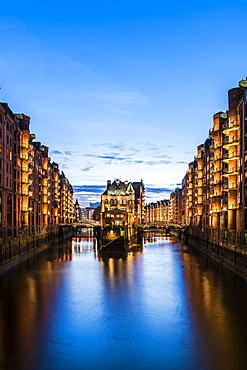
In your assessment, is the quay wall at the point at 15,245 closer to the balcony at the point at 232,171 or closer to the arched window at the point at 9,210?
the arched window at the point at 9,210

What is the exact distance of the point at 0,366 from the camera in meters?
18.5

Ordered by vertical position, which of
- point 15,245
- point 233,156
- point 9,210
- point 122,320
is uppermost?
point 233,156

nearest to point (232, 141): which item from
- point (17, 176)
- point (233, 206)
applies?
point (233, 206)

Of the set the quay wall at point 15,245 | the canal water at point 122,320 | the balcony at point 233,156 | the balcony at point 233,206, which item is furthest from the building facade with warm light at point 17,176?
the balcony at point 233,156

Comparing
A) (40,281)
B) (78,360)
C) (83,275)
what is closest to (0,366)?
(78,360)

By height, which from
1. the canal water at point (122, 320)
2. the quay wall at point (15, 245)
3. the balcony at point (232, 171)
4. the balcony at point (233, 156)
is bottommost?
the canal water at point (122, 320)

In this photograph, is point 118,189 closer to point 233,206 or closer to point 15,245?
point 233,206

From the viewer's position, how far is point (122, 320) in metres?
26.8

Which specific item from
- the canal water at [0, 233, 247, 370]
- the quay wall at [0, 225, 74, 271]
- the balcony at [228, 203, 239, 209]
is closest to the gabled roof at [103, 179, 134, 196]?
the quay wall at [0, 225, 74, 271]

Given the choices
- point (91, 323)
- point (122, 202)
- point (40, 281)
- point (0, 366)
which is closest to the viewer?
point (0, 366)

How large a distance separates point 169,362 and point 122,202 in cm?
16596

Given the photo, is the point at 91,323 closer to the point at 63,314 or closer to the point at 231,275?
the point at 63,314

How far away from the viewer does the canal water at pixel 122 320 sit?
19688 mm

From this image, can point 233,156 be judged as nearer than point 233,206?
Yes
